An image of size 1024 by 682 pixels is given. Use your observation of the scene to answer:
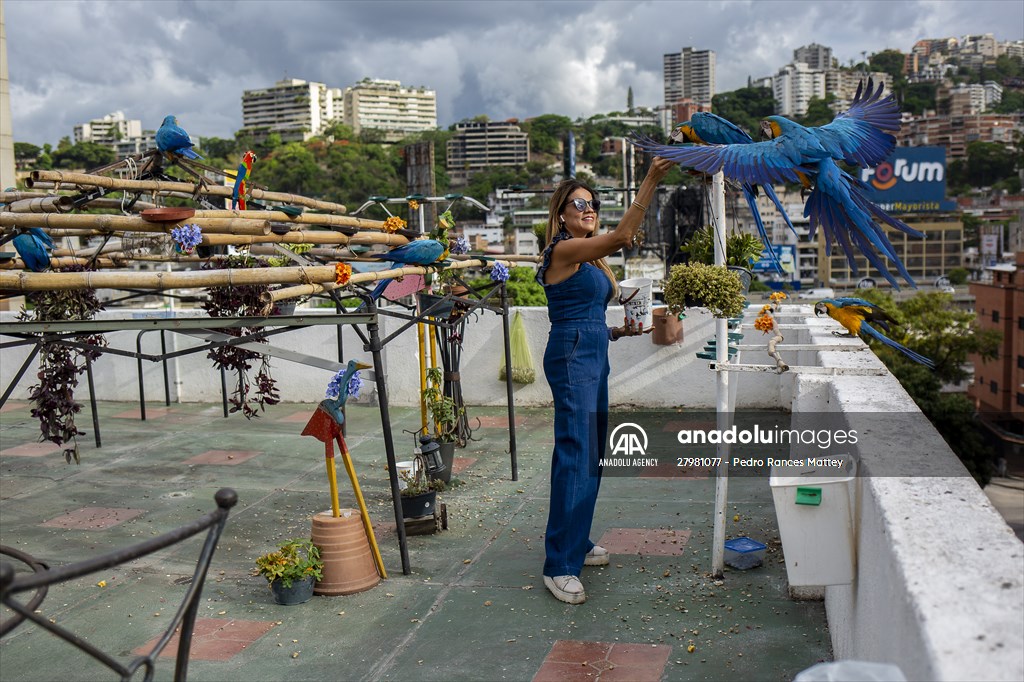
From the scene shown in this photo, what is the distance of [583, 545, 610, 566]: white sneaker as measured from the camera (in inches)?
188

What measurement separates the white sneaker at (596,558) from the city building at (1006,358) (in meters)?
46.9

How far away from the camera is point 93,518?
6047mm

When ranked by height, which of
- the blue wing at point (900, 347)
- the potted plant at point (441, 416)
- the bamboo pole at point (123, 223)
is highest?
the bamboo pole at point (123, 223)

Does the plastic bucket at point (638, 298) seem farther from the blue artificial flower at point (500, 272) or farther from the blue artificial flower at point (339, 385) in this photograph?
the blue artificial flower at point (339, 385)

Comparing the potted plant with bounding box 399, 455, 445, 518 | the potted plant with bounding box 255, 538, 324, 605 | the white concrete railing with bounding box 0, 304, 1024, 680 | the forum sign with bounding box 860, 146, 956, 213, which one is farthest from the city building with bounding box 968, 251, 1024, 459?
the potted plant with bounding box 255, 538, 324, 605

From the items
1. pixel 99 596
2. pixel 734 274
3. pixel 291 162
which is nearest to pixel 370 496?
pixel 99 596

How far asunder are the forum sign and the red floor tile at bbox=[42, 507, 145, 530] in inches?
3409

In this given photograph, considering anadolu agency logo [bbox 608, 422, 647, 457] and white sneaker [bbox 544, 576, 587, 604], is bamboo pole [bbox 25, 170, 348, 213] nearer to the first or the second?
anadolu agency logo [bbox 608, 422, 647, 457]

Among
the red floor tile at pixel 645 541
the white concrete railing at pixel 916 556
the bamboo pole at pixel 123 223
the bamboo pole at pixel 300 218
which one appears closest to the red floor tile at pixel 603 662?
the white concrete railing at pixel 916 556

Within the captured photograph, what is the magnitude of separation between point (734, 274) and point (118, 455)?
225 inches

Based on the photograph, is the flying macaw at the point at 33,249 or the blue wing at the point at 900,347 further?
the flying macaw at the point at 33,249

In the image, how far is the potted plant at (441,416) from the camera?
6316 millimetres

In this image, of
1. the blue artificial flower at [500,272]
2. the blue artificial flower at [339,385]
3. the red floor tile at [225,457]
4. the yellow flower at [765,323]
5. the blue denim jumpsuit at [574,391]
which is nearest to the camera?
the blue denim jumpsuit at [574,391]

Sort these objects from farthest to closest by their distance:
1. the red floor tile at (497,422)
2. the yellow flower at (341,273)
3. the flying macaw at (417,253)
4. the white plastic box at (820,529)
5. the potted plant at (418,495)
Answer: the red floor tile at (497,422) < the flying macaw at (417,253) < the potted plant at (418,495) < the yellow flower at (341,273) < the white plastic box at (820,529)
